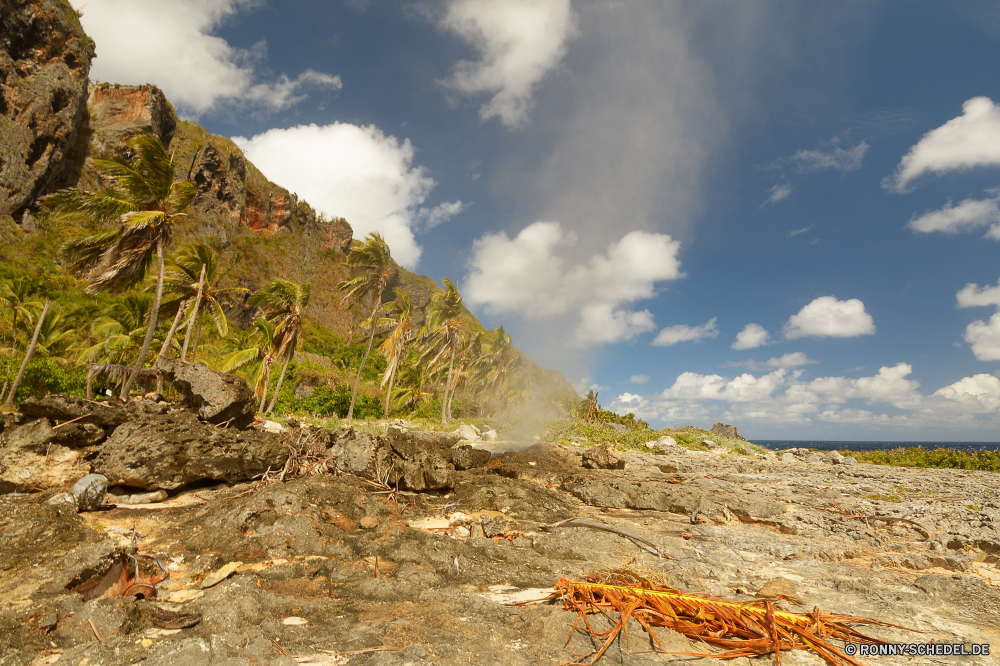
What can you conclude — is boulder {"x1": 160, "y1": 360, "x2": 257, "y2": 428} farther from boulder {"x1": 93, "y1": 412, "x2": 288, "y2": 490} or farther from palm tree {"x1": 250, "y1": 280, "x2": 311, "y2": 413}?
palm tree {"x1": 250, "y1": 280, "x2": 311, "y2": 413}

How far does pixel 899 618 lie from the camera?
4461 mm

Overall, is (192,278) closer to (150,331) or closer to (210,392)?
(150,331)

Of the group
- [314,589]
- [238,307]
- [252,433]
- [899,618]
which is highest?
[238,307]

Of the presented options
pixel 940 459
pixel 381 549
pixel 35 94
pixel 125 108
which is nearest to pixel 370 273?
pixel 381 549

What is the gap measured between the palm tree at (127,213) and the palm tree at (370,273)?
425 inches

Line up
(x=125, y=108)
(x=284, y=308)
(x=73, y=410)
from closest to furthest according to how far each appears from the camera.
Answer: (x=73, y=410) → (x=284, y=308) → (x=125, y=108)

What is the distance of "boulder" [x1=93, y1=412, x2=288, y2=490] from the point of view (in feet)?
26.1

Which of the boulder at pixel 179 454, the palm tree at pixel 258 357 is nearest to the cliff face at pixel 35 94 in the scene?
the palm tree at pixel 258 357

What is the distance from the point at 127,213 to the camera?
1264cm

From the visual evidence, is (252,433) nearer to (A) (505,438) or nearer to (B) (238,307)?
(A) (505,438)

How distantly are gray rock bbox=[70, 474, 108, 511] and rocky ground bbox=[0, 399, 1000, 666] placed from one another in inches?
7.4

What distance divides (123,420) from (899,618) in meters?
13.1

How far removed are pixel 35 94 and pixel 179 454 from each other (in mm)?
52954

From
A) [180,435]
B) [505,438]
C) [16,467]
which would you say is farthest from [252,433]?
[505,438]
